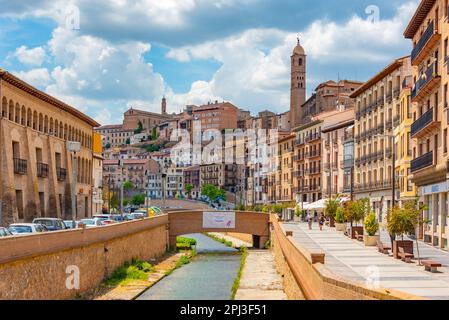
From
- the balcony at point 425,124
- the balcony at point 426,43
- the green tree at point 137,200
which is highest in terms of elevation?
the balcony at point 426,43

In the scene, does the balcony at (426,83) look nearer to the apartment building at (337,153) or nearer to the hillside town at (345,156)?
the hillside town at (345,156)

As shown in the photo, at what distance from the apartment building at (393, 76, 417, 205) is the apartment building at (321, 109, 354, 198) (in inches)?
831

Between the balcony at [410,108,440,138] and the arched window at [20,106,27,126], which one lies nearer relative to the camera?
A: the balcony at [410,108,440,138]

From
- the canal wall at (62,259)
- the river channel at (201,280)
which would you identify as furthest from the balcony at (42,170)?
the river channel at (201,280)

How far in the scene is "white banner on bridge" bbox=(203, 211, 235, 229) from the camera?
77.9m

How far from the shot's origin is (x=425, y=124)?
161 feet

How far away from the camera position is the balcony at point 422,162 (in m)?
48.5

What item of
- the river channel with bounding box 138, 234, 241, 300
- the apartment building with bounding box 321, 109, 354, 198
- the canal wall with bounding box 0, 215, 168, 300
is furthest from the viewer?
the apartment building with bounding box 321, 109, 354, 198

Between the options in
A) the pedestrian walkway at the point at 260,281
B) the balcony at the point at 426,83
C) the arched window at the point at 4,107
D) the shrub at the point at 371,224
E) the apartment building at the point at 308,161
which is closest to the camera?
the pedestrian walkway at the point at 260,281

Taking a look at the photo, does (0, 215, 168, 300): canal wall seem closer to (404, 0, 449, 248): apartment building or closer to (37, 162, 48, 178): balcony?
(37, 162, 48, 178): balcony

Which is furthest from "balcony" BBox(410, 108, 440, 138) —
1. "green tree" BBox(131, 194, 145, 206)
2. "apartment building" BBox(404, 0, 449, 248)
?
"green tree" BBox(131, 194, 145, 206)

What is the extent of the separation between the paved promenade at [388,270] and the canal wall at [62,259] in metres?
11.8
